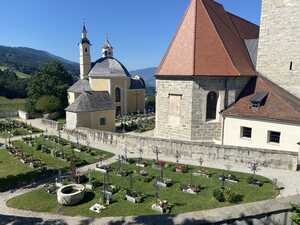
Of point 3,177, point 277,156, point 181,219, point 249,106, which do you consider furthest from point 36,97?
point 181,219

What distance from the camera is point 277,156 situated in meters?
19.1

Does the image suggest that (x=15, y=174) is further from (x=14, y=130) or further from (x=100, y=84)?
(x=100, y=84)

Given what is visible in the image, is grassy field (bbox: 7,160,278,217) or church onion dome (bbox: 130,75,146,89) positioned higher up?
church onion dome (bbox: 130,75,146,89)

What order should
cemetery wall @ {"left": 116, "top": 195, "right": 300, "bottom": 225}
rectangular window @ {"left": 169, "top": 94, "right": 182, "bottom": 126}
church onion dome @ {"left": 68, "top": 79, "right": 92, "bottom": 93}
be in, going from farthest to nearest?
church onion dome @ {"left": 68, "top": 79, "right": 92, "bottom": 93}, rectangular window @ {"left": 169, "top": 94, "right": 182, "bottom": 126}, cemetery wall @ {"left": 116, "top": 195, "right": 300, "bottom": 225}

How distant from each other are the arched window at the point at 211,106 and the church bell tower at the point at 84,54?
1250 inches

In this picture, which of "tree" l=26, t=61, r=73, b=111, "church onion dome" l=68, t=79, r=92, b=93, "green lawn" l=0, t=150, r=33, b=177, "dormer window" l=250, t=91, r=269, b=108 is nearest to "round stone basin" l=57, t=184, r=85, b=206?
"green lawn" l=0, t=150, r=33, b=177

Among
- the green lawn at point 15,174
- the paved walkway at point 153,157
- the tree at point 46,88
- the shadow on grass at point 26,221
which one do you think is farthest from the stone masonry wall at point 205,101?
the tree at point 46,88

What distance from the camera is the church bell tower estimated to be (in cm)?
5159

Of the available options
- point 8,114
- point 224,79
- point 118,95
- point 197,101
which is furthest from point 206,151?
point 8,114

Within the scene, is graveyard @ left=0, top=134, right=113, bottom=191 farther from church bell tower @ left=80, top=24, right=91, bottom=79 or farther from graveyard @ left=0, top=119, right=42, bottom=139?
church bell tower @ left=80, top=24, right=91, bottom=79

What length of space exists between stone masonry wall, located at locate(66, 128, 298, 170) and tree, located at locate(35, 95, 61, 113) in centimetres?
2241

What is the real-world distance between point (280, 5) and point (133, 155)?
19766 millimetres

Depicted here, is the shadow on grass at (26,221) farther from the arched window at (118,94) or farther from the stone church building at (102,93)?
the arched window at (118,94)

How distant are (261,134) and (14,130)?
30.5 meters
